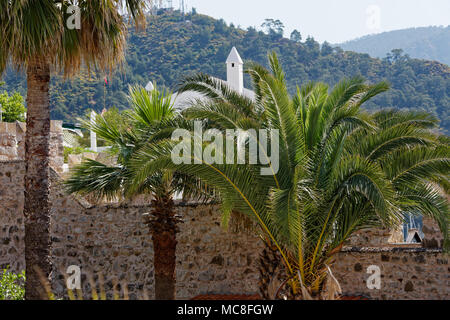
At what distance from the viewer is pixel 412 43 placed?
563 ft

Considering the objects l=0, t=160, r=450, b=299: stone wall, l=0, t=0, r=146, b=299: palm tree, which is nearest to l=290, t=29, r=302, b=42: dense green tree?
l=0, t=160, r=450, b=299: stone wall

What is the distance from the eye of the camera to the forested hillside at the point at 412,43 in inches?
6412

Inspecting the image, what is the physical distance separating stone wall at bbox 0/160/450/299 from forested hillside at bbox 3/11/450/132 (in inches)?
1463

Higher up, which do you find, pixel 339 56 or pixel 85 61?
pixel 339 56

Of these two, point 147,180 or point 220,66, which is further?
point 220,66

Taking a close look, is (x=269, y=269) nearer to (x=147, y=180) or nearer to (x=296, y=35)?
(x=147, y=180)

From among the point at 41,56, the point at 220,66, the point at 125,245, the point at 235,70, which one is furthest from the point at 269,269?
the point at 220,66

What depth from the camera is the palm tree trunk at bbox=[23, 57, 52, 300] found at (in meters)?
8.95

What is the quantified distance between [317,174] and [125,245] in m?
5.35

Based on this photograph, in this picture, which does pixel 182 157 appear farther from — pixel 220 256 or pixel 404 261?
pixel 404 261

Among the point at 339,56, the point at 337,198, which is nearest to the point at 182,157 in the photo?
the point at 337,198

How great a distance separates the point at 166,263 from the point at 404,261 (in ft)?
Answer: 14.9

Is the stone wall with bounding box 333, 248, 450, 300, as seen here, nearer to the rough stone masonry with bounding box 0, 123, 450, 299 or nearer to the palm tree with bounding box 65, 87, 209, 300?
the rough stone masonry with bounding box 0, 123, 450, 299

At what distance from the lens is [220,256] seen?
12.4m
